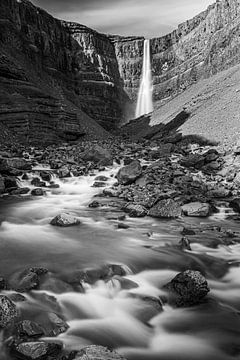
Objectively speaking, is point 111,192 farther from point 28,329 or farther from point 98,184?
point 28,329

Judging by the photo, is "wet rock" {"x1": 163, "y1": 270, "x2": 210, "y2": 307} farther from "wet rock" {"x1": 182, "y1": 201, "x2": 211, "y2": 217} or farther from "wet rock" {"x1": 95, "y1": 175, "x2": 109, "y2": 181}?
"wet rock" {"x1": 95, "y1": 175, "x2": 109, "y2": 181}

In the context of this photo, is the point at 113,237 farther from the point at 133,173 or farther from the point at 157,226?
the point at 133,173

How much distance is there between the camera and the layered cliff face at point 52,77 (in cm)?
3406

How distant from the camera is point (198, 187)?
1498cm

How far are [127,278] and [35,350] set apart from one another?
10.1 ft

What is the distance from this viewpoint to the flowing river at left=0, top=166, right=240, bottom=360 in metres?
5.24

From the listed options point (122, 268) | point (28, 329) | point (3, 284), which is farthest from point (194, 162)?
point (28, 329)

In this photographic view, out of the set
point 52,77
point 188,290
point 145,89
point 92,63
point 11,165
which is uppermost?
point 92,63

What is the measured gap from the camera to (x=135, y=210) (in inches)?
471

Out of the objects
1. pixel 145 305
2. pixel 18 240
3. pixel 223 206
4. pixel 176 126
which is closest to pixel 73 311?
pixel 145 305

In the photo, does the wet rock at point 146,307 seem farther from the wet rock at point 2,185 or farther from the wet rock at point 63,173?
the wet rock at point 63,173

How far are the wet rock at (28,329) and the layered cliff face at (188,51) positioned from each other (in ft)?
181

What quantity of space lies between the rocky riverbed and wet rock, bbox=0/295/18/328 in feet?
0.05

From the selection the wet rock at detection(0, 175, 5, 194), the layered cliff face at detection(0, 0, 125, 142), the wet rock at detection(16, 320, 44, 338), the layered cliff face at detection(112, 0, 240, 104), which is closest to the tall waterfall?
the layered cliff face at detection(112, 0, 240, 104)
